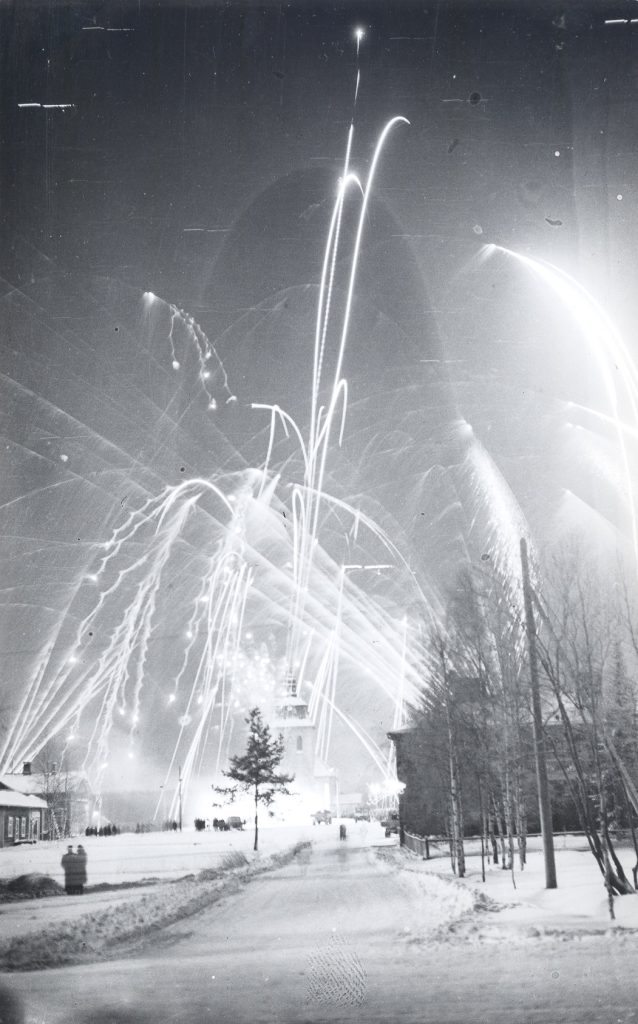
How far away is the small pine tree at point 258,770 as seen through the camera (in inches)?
200

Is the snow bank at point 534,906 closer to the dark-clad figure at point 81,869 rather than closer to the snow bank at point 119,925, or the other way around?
the snow bank at point 119,925

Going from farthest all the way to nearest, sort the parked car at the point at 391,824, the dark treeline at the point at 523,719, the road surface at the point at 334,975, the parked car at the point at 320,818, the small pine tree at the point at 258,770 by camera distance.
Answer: the parked car at the point at 391,824 → the parked car at the point at 320,818 → the small pine tree at the point at 258,770 → the dark treeline at the point at 523,719 → the road surface at the point at 334,975

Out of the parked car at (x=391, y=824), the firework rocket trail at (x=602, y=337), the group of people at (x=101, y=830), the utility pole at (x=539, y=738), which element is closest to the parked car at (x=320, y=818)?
the parked car at (x=391, y=824)

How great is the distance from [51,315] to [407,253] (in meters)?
2.49

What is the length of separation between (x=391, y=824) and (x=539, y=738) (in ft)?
4.66

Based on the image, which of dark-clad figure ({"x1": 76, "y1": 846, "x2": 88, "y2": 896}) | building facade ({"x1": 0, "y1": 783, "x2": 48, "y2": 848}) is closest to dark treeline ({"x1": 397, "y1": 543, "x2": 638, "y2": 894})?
dark-clad figure ({"x1": 76, "y1": 846, "x2": 88, "y2": 896})

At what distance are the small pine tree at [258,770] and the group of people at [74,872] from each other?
38.9 inches

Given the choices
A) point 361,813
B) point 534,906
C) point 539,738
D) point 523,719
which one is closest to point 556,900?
point 534,906

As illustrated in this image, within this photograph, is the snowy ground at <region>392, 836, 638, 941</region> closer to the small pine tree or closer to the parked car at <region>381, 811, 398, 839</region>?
the parked car at <region>381, 811, 398, 839</region>

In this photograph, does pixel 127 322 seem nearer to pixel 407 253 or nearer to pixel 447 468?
pixel 407 253

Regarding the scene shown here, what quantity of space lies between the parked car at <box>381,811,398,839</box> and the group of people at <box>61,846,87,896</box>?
2071 mm

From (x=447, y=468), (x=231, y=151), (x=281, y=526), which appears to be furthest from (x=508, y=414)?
(x=231, y=151)

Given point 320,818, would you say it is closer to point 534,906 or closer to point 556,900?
point 534,906

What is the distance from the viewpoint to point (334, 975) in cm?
436
